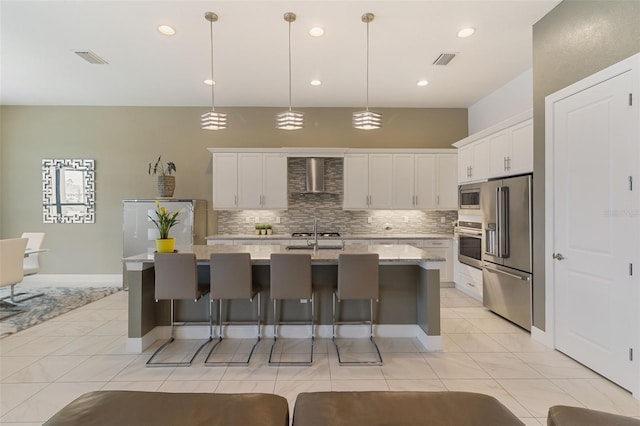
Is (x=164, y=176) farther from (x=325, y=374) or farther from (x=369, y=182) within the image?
(x=325, y=374)

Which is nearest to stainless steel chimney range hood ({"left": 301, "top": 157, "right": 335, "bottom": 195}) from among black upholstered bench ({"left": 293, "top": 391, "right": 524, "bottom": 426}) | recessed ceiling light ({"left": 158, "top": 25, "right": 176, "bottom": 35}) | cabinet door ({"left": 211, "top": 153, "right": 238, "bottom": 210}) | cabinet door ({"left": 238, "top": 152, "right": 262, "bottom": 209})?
cabinet door ({"left": 238, "top": 152, "right": 262, "bottom": 209})

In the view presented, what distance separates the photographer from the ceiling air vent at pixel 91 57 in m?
3.89

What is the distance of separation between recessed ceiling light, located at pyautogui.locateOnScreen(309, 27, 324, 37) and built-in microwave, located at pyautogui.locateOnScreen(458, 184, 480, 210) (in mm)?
2950

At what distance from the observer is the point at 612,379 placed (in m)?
2.42

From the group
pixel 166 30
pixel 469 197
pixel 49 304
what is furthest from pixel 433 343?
pixel 49 304

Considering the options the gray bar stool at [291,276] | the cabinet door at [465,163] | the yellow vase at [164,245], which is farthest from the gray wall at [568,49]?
the yellow vase at [164,245]

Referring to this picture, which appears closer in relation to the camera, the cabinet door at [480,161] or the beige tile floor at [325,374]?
the beige tile floor at [325,374]

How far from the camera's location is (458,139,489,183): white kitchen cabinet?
4363 millimetres

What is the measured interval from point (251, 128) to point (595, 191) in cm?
512

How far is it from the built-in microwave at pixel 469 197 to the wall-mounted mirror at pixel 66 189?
265 inches

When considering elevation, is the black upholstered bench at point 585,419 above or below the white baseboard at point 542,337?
above

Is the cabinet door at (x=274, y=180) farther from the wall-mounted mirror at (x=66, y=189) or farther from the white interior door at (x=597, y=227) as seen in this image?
the white interior door at (x=597, y=227)

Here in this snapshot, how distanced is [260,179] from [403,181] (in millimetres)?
2592

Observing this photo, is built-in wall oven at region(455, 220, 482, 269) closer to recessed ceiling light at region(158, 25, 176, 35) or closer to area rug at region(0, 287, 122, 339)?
recessed ceiling light at region(158, 25, 176, 35)
